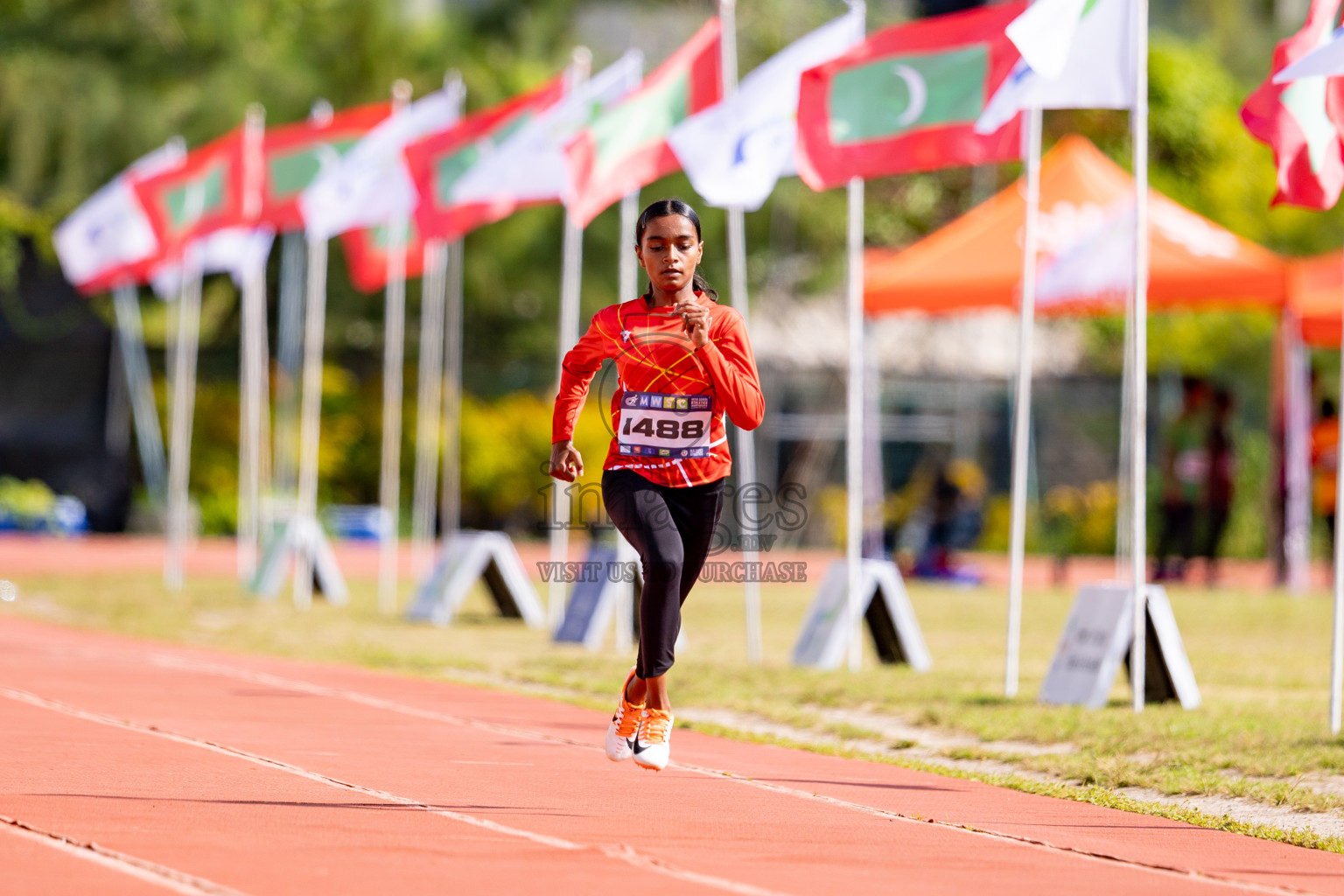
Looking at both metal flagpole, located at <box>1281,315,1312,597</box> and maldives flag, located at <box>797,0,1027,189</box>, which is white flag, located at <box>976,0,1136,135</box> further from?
metal flagpole, located at <box>1281,315,1312,597</box>

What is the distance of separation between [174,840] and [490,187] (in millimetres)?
10060

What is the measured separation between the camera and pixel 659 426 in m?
7.14

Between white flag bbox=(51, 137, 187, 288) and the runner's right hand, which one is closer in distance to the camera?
the runner's right hand

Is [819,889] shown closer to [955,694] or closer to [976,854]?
[976,854]

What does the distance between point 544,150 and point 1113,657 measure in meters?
6.71

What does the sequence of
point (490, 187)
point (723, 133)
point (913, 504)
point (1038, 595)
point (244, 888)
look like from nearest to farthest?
point (244, 888) < point (723, 133) < point (490, 187) < point (1038, 595) < point (913, 504)

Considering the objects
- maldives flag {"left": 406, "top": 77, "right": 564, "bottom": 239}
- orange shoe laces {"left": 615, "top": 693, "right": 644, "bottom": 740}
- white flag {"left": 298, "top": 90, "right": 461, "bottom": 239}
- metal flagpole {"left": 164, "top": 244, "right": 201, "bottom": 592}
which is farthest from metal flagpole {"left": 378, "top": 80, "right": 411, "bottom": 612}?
orange shoe laces {"left": 615, "top": 693, "right": 644, "bottom": 740}

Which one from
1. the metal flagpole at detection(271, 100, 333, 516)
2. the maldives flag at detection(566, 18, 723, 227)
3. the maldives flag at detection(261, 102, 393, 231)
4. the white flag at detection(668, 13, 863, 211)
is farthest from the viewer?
the metal flagpole at detection(271, 100, 333, 516)

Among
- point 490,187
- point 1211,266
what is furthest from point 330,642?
point 1211,266

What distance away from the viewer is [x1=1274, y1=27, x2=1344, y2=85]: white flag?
28.6 feet

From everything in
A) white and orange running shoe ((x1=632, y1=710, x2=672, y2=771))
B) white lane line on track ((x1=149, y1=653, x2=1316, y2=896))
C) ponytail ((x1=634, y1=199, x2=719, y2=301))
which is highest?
ponytail ((x1=634, y1=199, x2=719, y2=301))

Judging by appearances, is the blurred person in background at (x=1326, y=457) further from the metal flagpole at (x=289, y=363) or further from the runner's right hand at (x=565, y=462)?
the runner's right hand at (x=565, y=462)

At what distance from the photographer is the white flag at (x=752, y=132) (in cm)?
1223

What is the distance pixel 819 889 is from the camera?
18.0ft
